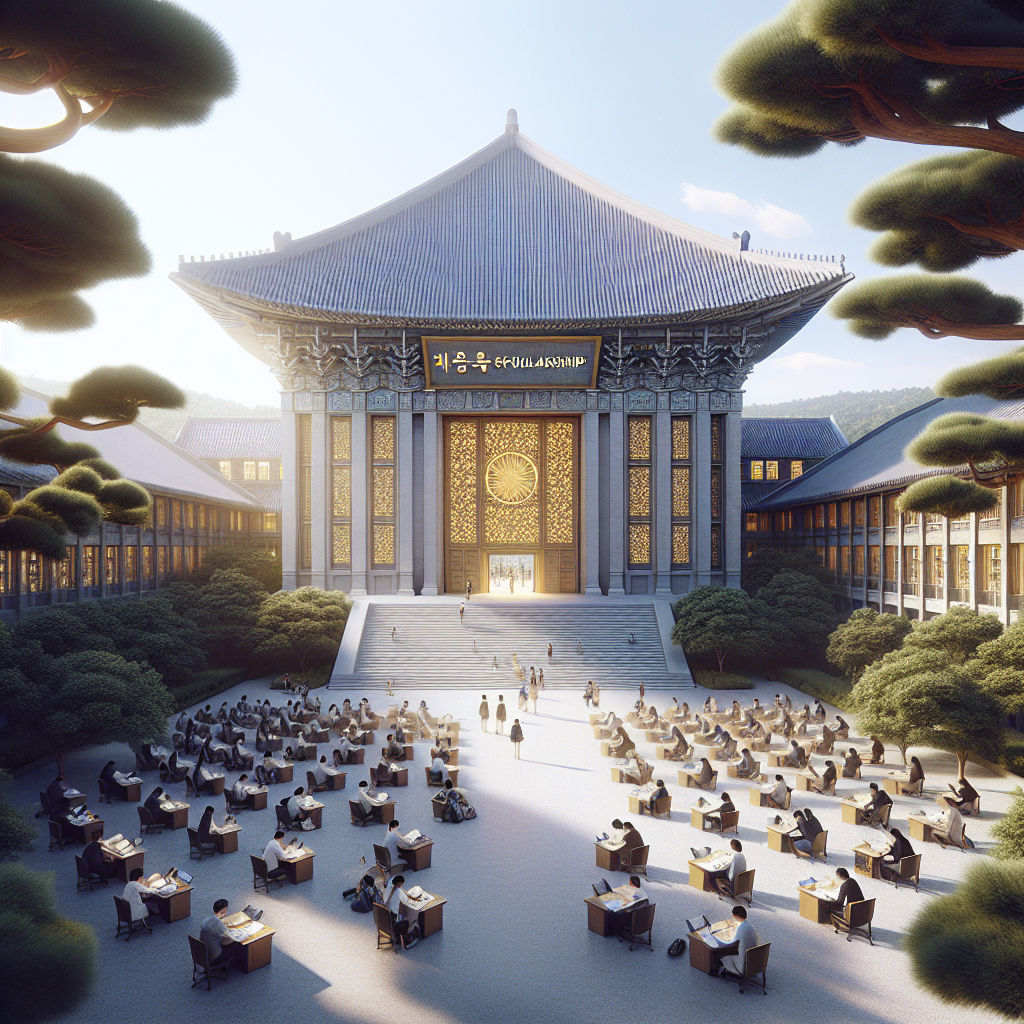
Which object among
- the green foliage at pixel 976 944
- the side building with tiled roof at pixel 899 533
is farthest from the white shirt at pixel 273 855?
the side building with tiled roof at pixel 899 533

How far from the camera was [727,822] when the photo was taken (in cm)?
1238

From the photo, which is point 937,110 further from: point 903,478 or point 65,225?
point 903,478

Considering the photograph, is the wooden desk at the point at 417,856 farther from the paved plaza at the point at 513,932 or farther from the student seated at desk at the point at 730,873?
the student seated at desk at the point at 730,873

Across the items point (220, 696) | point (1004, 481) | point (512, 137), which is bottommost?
point (220, 696)

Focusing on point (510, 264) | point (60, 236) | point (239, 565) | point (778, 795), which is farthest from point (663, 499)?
point (60, 236)

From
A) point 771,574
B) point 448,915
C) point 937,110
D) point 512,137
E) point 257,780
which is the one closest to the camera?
point 937,110

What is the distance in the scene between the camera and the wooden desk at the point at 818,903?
9336 mm

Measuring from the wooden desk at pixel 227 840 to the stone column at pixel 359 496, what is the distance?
2301 centimetres

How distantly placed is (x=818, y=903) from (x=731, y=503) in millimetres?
27427

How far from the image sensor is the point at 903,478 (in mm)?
25000

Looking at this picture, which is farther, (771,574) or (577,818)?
(771,574)

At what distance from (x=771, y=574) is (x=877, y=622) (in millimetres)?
10307

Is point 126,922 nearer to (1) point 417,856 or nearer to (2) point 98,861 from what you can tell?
(2) point 98,861

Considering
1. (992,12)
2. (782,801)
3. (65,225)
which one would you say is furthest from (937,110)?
(782,801)
